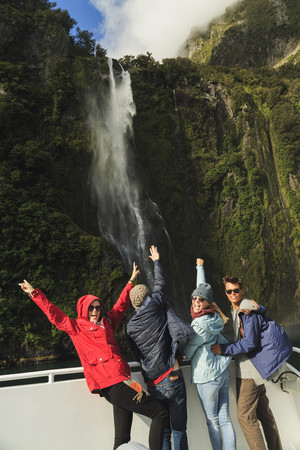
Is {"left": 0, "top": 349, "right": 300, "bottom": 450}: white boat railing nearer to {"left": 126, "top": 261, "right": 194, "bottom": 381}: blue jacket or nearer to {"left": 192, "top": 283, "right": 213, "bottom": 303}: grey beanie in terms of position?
{"left": 126, "top": 261, "right": 194, "bottom": 381}: blue jacket

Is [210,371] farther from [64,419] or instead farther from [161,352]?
[64,419]

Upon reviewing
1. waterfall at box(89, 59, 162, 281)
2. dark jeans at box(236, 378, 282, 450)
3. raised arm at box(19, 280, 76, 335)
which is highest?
waterfall at box(89, 59, 162, 281)

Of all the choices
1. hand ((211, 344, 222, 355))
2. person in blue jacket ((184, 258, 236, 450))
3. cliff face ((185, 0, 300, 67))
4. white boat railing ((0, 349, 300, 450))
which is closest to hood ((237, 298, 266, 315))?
person in blue jacket ((184, 258, 236, 450))

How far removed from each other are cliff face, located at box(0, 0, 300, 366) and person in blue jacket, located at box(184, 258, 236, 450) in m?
11.7

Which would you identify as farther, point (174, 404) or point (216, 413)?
point (216, 413)

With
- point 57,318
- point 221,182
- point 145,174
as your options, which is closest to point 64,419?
point 57,318

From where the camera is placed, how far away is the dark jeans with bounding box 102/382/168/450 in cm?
259

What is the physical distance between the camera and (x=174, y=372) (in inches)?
109

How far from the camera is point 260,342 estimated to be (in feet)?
9.67

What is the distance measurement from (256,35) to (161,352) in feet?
201

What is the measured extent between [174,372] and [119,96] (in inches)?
817

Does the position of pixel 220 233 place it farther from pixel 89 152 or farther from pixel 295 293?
pixel 89 152

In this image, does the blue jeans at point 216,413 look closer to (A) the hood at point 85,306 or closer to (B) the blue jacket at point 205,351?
(B) the blue jacket at point 205,351

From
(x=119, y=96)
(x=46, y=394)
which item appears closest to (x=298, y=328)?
(x=119, y=96)
